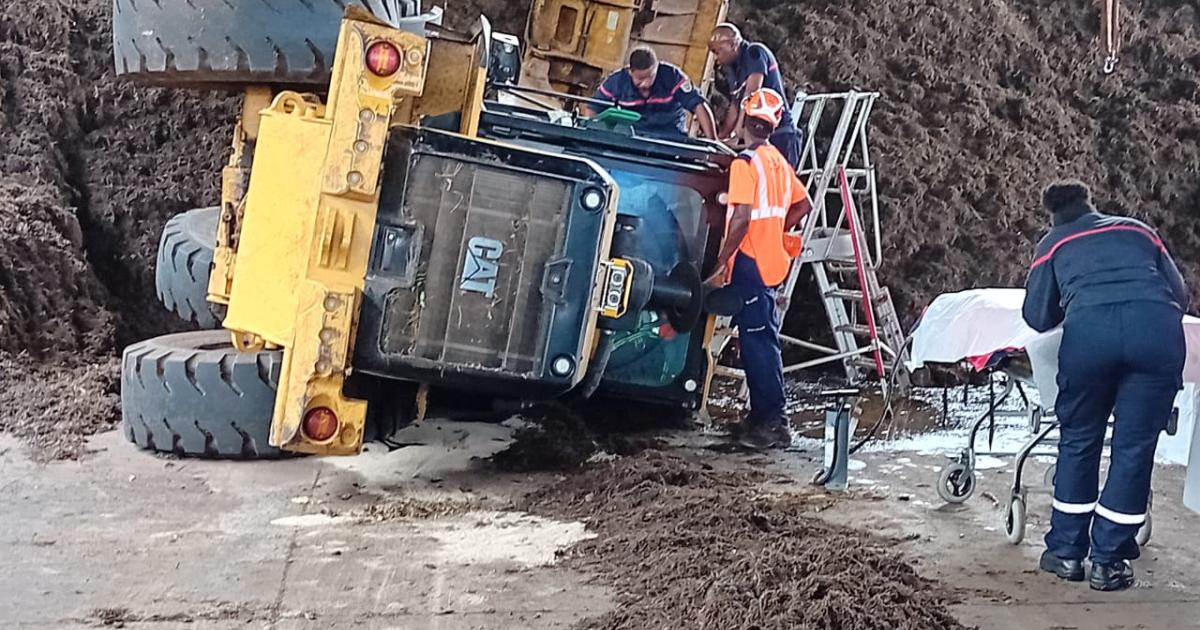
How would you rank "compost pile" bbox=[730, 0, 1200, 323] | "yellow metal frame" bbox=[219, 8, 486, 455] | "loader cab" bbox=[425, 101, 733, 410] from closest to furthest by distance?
"yellow metal frame" bbox=[219, 8, 486, 455], "loader cab" bbox=[425, 101, 733, 410], "compost pile" bbox=[730, 0, 1200, 323]

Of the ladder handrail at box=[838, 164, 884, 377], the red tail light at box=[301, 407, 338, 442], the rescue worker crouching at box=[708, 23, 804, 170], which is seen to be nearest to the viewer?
the red tail light at box=[301, 407, 338, 442]

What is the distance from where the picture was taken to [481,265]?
161 inches

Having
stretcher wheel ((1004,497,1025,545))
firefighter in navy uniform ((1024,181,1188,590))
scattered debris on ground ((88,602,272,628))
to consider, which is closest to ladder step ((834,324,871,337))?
stretcher wheel ((1004,497,1025,545))

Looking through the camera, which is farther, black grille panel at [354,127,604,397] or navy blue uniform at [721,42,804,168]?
navy blue uniform at [721,42,804,168]

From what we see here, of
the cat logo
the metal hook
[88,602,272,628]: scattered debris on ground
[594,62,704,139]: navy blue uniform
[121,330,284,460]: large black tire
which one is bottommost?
[88,602,272,628]: scattered debris on ground

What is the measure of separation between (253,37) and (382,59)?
0.77m

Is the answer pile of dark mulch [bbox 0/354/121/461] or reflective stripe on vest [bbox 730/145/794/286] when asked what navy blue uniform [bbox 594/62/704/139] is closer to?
reflective stripe on vest [bbox 730/145/794/286]

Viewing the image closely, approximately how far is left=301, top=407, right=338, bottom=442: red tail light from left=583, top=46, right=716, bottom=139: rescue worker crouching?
288 centimetres

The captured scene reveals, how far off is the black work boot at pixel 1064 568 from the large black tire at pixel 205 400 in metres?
2.89

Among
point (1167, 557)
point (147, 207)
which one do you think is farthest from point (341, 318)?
point (147, 207)

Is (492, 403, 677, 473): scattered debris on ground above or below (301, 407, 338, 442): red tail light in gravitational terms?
below

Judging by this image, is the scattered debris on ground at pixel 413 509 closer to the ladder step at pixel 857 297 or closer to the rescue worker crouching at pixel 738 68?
the rescue worker crouching at pixel 738 68

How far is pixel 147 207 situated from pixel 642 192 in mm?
4068

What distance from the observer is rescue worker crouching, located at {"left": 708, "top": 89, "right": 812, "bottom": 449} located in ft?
17.2
